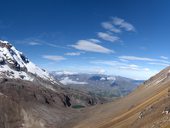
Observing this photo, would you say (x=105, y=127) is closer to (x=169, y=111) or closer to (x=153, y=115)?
(x=153, y=115)

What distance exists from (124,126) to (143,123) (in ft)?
71.4

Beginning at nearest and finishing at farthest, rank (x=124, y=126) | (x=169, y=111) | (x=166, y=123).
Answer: (x=166, y=123)
(x=169, y=111)
(x=124, y=126)

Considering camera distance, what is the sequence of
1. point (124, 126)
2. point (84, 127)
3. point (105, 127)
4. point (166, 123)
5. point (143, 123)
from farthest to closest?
point (84, 127) < point (105, 127) < point (124, 126) < point (143, 123) < point (166, 123)

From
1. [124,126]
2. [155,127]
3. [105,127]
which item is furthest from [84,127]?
[155,127]

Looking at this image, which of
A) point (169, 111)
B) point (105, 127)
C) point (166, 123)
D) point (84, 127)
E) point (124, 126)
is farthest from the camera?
point (84, 127)

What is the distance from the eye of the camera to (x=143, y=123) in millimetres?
100062

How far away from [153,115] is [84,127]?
96.1 m

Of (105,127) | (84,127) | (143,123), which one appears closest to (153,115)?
(143,123)

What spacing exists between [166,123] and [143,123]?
23.5 metres

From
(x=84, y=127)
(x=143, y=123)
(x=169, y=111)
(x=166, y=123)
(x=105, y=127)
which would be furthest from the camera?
(x=84, y=127)

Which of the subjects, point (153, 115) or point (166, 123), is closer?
point (166, 123)

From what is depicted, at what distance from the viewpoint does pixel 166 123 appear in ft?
252

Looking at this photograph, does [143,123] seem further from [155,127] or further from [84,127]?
[84,127]

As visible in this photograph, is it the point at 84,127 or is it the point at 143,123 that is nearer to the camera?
the point at 143,123
